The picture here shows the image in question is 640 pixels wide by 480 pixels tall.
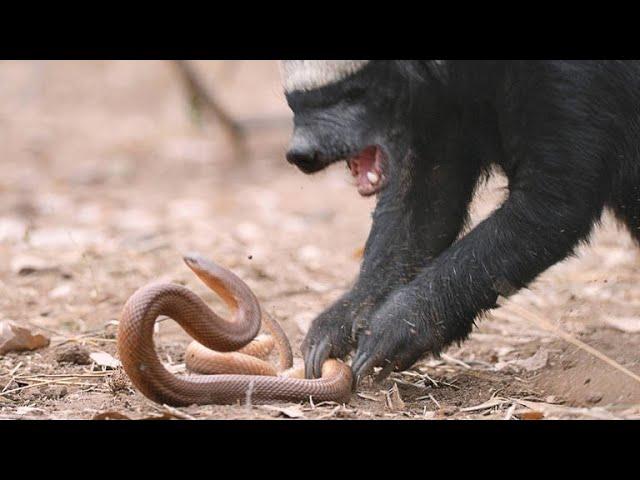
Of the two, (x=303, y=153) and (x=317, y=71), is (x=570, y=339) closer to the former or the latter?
(x=303, y=153)

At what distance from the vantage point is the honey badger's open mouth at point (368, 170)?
17.3 feet

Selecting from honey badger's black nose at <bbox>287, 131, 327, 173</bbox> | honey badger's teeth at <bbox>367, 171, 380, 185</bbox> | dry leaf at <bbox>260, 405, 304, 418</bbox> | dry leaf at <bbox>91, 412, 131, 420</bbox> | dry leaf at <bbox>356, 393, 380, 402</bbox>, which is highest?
honey badger's black nose at <bbox>287, 131, 327, 173</bbox>

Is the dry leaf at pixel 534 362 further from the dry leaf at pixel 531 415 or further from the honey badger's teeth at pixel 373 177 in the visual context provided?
the honey badger's teeth at pixel 373 177

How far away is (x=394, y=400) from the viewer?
4.84 meters

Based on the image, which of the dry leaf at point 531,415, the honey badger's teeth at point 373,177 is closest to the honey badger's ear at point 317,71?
the honey badger's teeth at point 373,177

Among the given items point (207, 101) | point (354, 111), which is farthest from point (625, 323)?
point (207, 101)

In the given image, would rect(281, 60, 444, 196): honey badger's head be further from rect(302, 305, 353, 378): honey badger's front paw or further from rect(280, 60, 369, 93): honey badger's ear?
rect(302, 305, 353, 378): honey badger's front paw

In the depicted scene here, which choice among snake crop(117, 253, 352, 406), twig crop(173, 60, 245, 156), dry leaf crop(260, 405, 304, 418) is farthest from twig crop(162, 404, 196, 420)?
twig crop(173, 60, 245, 156)

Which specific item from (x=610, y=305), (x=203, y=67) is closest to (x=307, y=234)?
(x=610, y=305)

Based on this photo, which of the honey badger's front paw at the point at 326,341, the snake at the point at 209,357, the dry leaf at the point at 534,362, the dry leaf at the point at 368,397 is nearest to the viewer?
the snake at the point at 209,357

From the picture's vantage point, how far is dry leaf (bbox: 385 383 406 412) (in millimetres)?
4750

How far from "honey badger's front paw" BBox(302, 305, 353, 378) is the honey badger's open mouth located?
66 cm

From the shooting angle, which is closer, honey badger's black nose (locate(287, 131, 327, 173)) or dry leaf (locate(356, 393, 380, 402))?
dry leaf (locate(356, 393, 380, 402))

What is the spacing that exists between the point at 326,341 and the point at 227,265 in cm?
231
